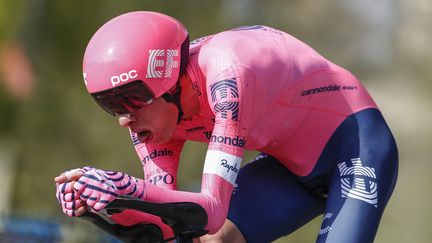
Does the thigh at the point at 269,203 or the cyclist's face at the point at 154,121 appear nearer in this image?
the cyclist's face at the point at 154,121

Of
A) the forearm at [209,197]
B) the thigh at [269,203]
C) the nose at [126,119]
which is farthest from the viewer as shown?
the thigh at [269,203]

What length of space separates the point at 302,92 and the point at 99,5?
1247cm

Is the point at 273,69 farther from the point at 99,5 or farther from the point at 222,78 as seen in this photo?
the point at 99,5

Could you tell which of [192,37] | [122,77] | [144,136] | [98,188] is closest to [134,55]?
[122,77]

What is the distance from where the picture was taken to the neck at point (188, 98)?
5203mm

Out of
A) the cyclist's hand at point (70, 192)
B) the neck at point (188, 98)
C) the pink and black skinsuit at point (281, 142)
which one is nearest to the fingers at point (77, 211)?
the cyclist's hand at point (70, 192)

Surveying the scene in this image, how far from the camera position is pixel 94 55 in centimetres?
487

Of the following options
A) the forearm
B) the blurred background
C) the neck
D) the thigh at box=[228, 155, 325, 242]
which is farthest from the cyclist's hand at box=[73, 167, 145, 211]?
the blurred background

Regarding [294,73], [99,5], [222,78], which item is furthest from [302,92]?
[99,5]

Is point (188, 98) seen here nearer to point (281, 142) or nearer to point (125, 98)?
point (125, 98)

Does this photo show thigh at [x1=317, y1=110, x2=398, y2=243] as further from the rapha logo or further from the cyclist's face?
the rapha logo

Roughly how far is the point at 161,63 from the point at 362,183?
51.9 inches

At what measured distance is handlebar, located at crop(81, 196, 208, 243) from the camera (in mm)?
4512

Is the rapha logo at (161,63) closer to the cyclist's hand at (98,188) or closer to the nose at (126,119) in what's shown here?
the nose at (126,119)
